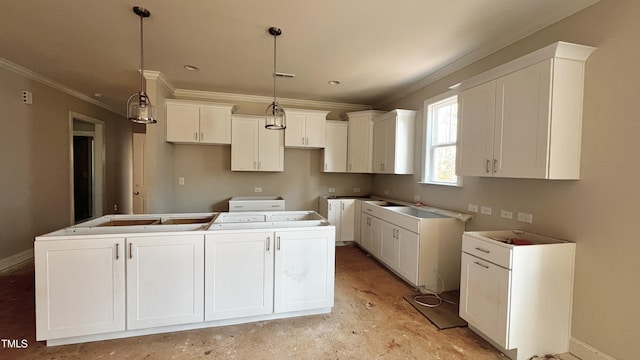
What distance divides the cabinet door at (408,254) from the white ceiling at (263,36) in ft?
6.84

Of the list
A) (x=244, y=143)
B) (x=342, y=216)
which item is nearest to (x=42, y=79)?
(x=244, y=143)

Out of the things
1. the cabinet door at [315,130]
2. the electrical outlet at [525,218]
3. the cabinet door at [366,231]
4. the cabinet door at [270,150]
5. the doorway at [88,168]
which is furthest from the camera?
the doorway at [88,168]

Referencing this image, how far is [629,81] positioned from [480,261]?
1.55 meters

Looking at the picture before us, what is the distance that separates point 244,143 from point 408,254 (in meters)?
3.11

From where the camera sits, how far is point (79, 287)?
6.61 ft

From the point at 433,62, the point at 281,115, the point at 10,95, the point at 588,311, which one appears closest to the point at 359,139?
the point at 433,62

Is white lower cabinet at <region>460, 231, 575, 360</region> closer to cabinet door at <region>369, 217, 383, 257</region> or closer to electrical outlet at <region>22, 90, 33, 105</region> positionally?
cabinet door at <region>369, 217, 383, 257</region>

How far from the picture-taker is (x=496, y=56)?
8.95 feet

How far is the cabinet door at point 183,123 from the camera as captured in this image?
4.17m

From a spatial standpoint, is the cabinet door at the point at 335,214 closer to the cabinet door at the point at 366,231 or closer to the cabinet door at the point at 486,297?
the cabinet door at the point at 366,231

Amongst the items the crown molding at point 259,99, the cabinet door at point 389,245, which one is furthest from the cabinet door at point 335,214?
the crown molding at point 259,99

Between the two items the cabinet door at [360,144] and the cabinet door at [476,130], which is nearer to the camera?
the cabinet door at [476,130]

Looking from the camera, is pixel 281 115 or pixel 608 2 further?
pixel 281 115

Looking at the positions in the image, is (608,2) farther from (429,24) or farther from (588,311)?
(588,311)
